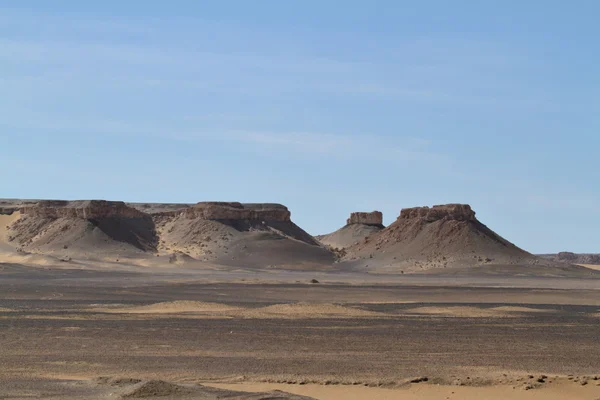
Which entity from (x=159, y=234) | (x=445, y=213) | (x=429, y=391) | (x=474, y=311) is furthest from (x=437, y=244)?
(x=429, y=391)

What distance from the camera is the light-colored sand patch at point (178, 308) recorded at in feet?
112

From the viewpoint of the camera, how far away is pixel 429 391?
16109mm

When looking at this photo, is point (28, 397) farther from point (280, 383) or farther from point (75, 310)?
point (75, 310)

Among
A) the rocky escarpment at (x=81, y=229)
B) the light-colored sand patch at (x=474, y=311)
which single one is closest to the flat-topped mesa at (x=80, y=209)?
the rocky escarpment at (x=81, y=229)

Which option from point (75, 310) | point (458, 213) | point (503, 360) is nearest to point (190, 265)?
point (458, 213)

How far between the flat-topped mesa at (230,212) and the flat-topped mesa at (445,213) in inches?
915

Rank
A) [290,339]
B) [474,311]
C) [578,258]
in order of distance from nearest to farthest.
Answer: [290,339], [474,311], [578,258]

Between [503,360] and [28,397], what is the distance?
33.7 ft

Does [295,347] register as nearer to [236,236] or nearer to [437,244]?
[437,244]

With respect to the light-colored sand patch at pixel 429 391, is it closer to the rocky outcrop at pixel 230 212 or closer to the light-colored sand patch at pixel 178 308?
the light-colored sand patch at pixel 178 308

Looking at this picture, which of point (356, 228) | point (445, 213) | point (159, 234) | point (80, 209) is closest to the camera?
point (445, 213)

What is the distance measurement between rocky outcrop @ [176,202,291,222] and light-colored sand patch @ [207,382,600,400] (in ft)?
314

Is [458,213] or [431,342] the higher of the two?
[458,213]

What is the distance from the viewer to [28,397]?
48.8ft
